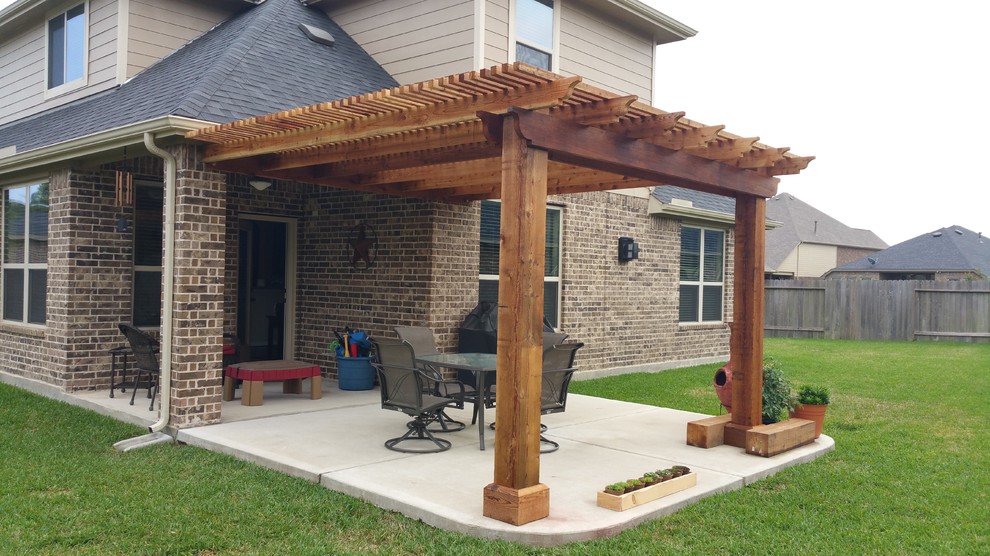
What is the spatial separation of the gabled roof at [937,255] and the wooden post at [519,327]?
2914 centimetres

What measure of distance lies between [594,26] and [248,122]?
22.5ft

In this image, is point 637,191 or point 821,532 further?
point 637,191

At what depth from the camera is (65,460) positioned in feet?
18.9

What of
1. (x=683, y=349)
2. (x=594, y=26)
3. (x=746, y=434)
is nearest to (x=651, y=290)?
(x=683, y=349)

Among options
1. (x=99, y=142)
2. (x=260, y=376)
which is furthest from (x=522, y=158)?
(x=99, y=142)

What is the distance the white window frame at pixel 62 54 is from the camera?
10.4 meters

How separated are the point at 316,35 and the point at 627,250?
210 inches

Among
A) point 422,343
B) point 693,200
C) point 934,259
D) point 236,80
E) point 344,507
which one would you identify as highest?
point 236,80

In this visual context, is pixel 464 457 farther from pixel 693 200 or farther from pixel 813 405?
pixel 693 200

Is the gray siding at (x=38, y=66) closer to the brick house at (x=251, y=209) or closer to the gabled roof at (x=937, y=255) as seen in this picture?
the brick house at (x=251, y=209)

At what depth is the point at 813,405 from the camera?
22.4ft

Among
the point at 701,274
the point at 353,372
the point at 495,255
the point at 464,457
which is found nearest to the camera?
the point at 464,457

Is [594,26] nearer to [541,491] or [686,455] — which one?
[686,455]

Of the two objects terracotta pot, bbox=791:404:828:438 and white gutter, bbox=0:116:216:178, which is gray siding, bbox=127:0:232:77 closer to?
white gutter, bbox=0:116:216:178
